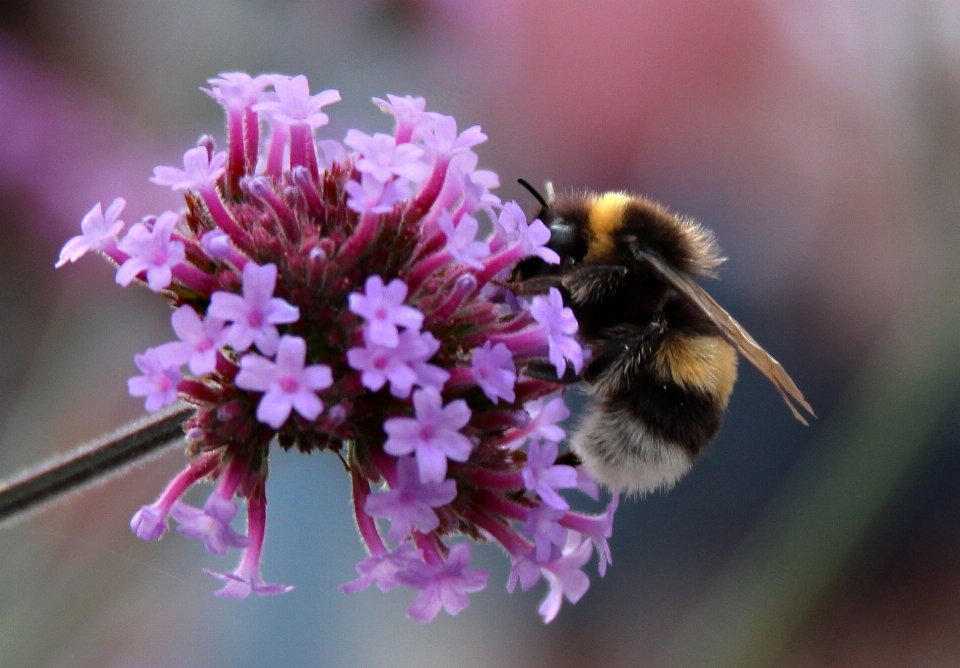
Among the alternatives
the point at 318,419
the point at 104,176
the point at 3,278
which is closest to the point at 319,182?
the point at 318,419

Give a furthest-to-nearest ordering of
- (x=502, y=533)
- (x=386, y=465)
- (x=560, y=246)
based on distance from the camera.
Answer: (x=560, y=246) < (x=502, y=533) < (x=386, y=465)

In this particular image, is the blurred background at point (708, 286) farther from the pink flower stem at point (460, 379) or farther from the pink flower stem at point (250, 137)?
the pink flower stem at point (460, 379)

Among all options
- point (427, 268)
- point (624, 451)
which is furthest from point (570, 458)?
point (427, 268)

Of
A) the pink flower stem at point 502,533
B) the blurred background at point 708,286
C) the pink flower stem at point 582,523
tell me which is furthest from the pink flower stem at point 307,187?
the blurred background at point 708,286

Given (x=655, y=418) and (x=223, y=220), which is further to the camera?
(x=655, y=418)

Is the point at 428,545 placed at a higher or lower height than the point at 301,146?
lower

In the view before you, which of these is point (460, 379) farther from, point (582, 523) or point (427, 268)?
point (582, 523)
